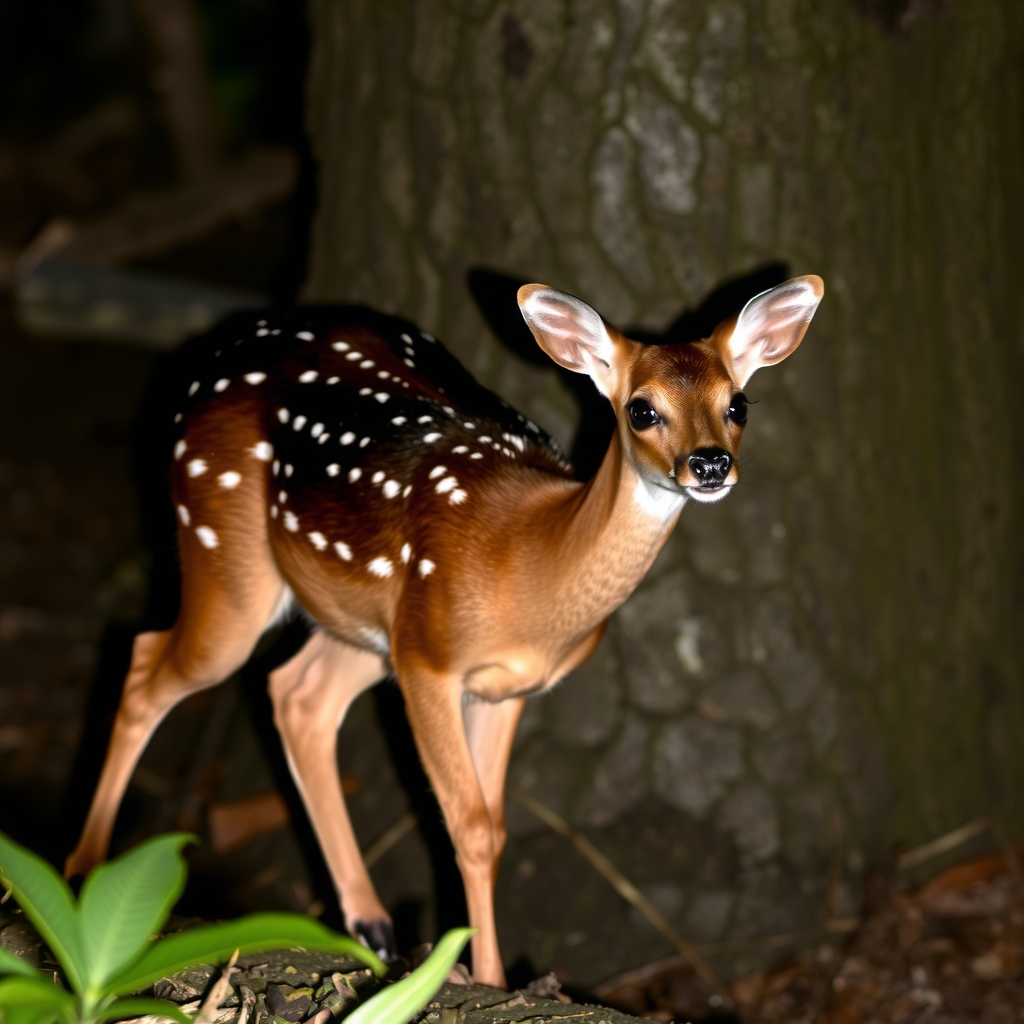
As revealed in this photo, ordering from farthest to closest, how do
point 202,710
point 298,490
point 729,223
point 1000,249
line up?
point 202,710
point 1000,249
point 729,223
point 298,490

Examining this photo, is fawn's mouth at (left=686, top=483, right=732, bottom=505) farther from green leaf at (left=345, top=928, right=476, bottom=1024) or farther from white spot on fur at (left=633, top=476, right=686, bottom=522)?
green leaf at (left=345, top=928, right=476, bottom=1024)

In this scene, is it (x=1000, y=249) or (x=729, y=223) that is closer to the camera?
(x=729, y=223)

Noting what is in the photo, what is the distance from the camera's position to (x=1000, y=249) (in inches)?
143

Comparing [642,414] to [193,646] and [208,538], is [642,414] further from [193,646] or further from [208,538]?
[193,646]

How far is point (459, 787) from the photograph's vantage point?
8.87 ft

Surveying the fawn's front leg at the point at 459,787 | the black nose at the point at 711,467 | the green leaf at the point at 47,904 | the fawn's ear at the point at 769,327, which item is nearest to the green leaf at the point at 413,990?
the green leaf at the point at 47,904

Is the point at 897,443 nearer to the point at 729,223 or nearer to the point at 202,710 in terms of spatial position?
the point at 729,223

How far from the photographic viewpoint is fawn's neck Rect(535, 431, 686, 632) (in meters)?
2.44

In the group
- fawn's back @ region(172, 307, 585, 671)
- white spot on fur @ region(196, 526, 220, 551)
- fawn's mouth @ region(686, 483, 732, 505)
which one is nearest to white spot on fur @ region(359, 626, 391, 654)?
fawn's back @ region(172, 307, 585, 671)

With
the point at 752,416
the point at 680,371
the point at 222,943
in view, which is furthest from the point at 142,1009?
the point at 752,416

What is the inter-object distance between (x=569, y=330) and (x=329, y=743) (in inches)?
59.4

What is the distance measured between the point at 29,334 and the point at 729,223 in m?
6.10

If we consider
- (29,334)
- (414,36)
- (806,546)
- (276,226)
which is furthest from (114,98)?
(806,546)

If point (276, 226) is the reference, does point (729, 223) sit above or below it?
above
